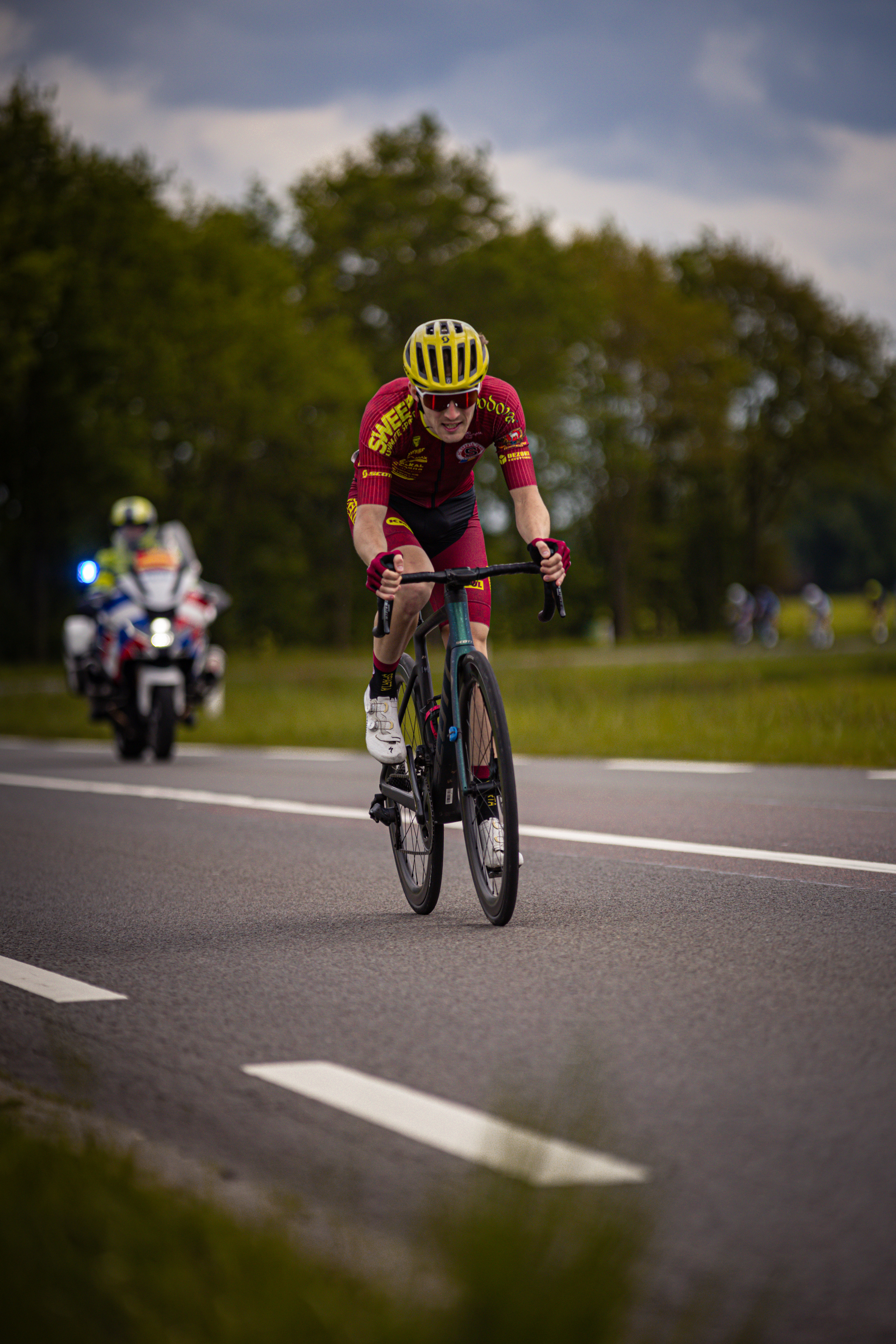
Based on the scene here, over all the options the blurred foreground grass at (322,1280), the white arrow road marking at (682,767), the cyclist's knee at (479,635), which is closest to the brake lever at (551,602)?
the cyclist's knee at (479,635)

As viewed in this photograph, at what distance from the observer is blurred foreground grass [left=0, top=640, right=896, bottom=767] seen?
49.3 feet

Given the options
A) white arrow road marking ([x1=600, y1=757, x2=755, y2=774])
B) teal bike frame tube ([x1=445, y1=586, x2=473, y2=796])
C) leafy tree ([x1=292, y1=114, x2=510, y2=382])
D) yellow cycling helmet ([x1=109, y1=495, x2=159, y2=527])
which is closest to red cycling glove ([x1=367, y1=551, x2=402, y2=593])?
teal bike frame tube ([x1=445, y1=586, x2=473, y2=796])

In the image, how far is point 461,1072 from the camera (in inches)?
153

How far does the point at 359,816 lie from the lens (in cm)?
991

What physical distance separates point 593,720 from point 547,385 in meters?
37.1

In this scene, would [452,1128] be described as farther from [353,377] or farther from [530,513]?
[353,377]

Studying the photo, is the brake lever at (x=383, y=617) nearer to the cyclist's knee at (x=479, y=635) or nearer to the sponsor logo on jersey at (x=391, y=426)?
the cyclist's knee at (x=479, y=635)

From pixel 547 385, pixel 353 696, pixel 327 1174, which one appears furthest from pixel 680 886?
pixel 547 385

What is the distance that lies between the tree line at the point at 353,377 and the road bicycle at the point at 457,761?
112 ft

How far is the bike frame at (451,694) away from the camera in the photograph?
5910mm

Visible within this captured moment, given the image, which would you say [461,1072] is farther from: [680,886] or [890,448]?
[890,448]

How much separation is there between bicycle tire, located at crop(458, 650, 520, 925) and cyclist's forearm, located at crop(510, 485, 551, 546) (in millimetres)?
549

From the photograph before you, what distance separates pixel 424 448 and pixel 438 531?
0.41m

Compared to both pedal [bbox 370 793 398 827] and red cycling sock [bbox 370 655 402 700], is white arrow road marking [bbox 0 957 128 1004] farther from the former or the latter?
red cycling sock [bbox 370 655 402 700]
